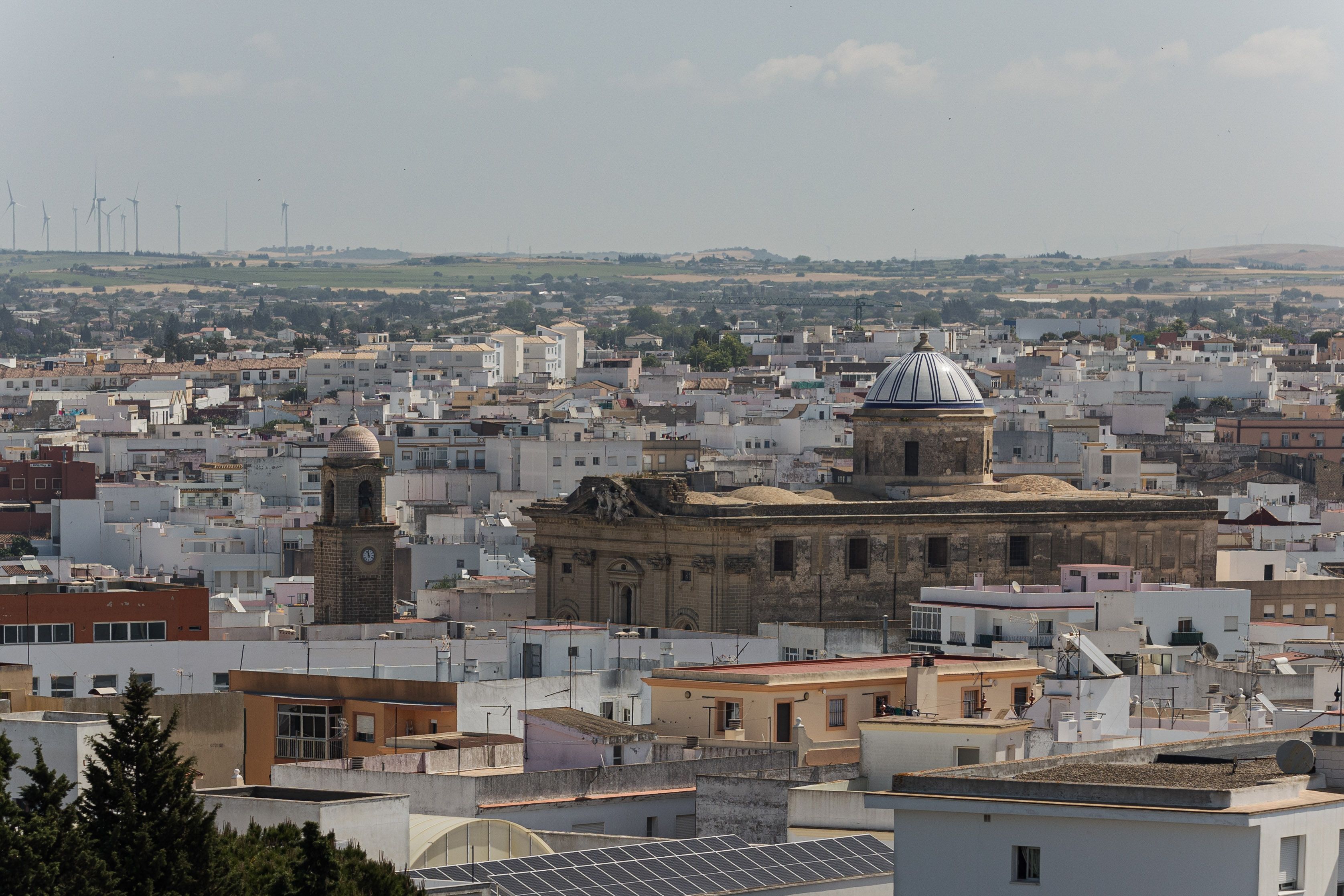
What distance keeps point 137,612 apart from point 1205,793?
33.5m

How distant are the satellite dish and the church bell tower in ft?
141

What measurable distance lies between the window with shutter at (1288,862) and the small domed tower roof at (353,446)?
46788 millimetres

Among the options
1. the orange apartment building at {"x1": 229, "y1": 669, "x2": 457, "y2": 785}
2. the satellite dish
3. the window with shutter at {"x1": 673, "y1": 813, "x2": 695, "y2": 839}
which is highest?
the satellite dish

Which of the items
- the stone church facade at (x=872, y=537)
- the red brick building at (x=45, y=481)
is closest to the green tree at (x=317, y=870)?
the stone church facade at (x=872, y=537)

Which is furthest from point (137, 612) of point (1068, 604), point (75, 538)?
point (75, 538)

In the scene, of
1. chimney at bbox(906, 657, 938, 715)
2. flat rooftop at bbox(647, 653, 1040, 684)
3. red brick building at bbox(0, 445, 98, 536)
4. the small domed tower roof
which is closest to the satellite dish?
flat rooftop at bbox(647, 653, 1040, 684)

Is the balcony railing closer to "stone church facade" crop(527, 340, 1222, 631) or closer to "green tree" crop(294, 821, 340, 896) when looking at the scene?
"green tree" crop(294, 821, 340, 896)

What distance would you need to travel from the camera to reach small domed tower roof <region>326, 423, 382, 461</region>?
66.9m

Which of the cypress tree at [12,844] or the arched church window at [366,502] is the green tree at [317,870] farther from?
the arched church window at [366,502]

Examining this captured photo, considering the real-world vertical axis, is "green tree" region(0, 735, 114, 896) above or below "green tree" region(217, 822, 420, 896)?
above

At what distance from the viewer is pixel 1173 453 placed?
10912cm

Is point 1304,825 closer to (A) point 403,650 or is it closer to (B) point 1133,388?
(A) point 403,650

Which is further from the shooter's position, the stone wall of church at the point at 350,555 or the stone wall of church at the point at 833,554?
the stone wall of church at the point at 350,555

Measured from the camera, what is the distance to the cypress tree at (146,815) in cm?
2422
